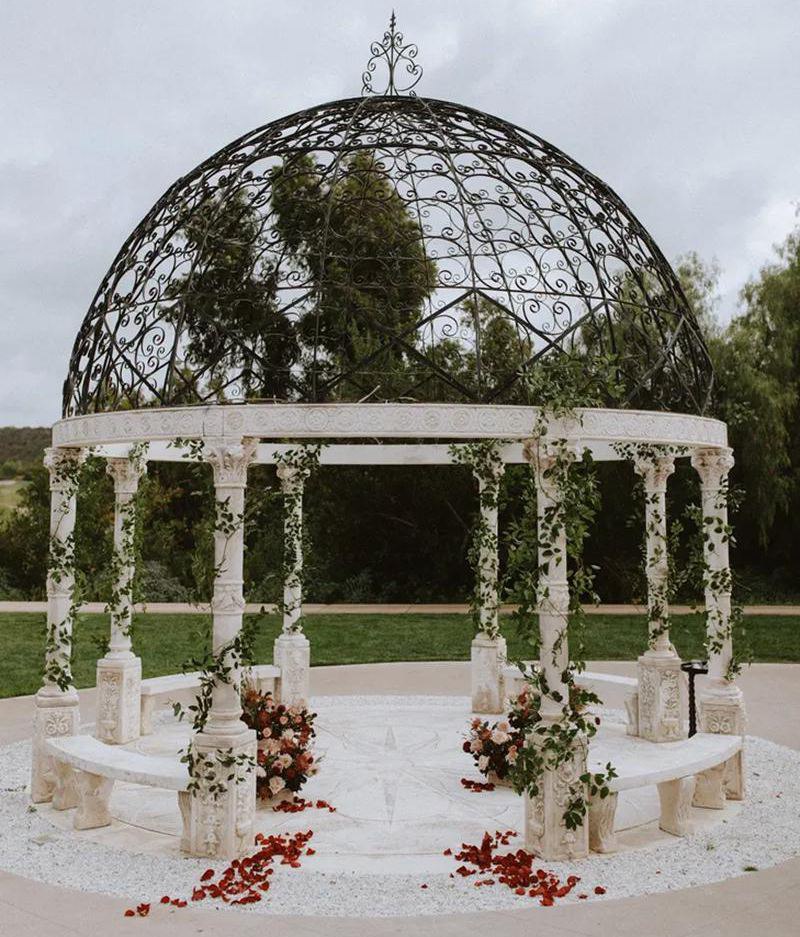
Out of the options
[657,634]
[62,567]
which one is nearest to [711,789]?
[657,634]

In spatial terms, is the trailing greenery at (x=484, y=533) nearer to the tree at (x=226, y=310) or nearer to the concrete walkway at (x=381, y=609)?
the tree at (x=226, y=310)

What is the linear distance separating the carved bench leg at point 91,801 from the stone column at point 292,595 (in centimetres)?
425

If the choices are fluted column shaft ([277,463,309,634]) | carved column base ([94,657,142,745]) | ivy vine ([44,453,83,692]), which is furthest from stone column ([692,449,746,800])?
carved column base ([94,657,142,745])

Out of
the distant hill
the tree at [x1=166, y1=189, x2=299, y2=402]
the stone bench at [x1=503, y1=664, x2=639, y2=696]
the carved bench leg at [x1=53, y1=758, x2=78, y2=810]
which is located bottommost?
the carved bench leg at [x1=53, y1=758, x2=78, y2=810]

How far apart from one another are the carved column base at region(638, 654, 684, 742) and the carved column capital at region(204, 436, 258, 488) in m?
5.89

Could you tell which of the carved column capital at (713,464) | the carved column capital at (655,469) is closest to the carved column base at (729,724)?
the carved column capital at (713,464)

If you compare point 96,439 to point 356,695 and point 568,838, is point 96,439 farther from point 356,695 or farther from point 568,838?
point 356,695

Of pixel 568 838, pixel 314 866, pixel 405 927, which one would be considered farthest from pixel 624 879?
pixel 314 866

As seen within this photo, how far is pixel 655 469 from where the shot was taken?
10609mm

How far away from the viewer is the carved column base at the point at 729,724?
859 centimetres

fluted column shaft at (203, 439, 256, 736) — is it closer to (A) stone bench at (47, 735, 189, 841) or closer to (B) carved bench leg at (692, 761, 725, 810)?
(A) stone bench at (47, 735, 189, 841)

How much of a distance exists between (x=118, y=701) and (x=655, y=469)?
671cm

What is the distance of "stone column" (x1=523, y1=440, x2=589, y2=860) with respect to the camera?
22.4 feet

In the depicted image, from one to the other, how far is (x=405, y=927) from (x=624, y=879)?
5.67 ft
